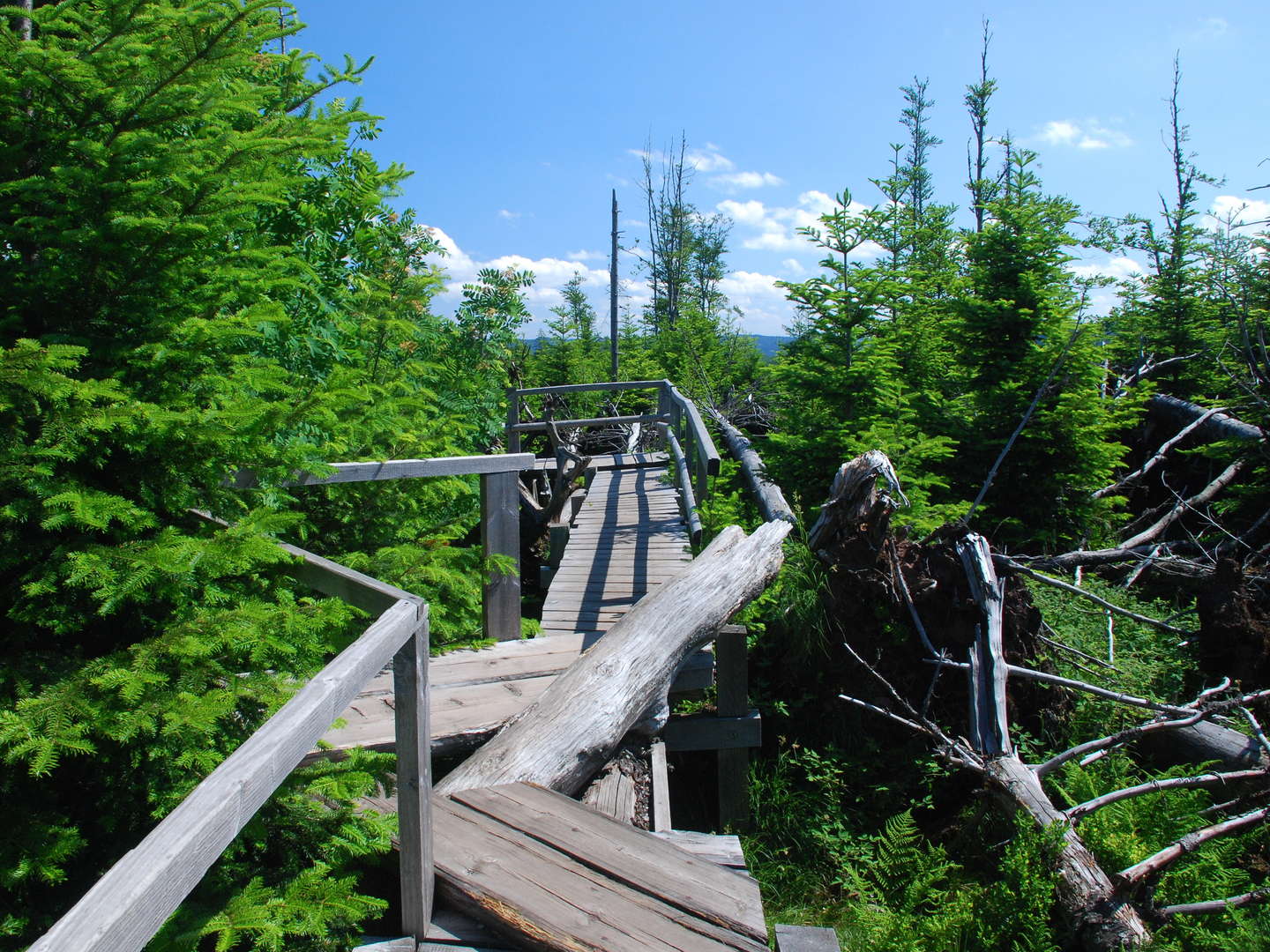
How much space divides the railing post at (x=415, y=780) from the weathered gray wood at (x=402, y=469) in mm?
1248

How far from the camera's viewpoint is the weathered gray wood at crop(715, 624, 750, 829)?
4957 millimetres

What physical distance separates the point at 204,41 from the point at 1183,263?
14.1 meters

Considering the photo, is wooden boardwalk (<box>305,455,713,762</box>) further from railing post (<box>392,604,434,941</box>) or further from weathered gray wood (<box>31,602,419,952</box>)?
weathered gray wood (<box>31,602,419,952</box>)

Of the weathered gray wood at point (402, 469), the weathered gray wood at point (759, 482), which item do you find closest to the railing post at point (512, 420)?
the weathered gray wood at point (759, 482)

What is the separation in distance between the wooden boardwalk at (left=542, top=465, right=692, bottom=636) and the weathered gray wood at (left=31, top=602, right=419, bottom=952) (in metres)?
3.55

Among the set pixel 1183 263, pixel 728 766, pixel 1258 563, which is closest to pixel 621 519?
pixel 728 766

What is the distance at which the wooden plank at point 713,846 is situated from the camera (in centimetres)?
322

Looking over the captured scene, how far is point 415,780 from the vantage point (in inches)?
88.7

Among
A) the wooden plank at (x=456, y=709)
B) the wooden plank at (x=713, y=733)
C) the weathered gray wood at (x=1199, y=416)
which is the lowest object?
the wooden plank at (x=713, y=733)

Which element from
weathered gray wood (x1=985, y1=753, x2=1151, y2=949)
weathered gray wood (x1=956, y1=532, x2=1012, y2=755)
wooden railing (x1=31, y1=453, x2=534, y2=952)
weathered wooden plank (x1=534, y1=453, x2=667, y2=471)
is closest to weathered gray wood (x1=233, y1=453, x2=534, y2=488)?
wooden railing (x1=31, y1=453, x2=534, y2=952)

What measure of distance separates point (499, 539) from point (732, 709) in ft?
6.11

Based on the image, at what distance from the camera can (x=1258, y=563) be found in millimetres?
7055

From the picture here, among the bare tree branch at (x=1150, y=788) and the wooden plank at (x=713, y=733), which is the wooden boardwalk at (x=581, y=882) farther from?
the bare tree branch at (x=1150, y=788)

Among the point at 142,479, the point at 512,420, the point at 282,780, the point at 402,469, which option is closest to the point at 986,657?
the point at 402,469
